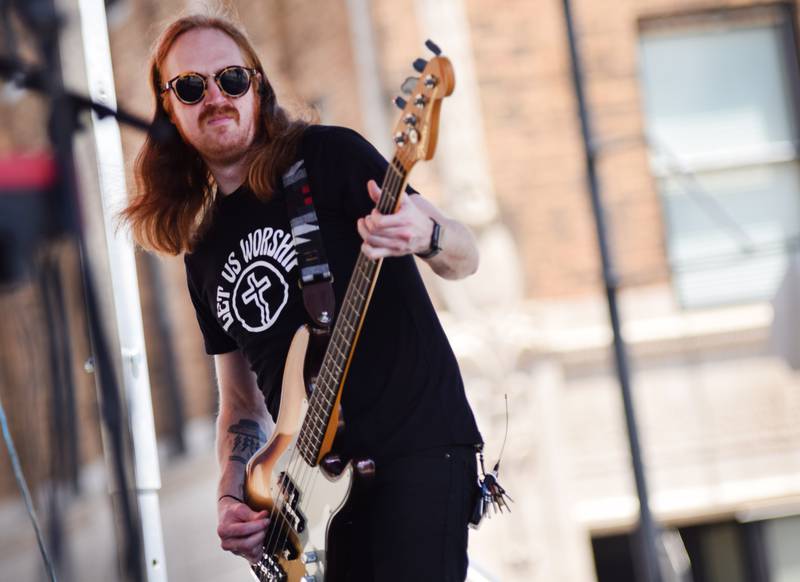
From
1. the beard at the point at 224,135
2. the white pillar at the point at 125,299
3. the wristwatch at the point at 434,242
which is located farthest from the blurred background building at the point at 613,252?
the wristwatch at the point at 434,242

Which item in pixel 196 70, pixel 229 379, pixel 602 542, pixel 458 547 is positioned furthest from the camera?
pixel 602 542

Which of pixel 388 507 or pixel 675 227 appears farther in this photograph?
pixel 675 227

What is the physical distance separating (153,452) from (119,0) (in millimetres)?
5178

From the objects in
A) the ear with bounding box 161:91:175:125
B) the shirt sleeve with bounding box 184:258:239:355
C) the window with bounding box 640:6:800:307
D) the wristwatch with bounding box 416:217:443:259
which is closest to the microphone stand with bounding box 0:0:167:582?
the wristwatch with bounding box 416:217:443:259

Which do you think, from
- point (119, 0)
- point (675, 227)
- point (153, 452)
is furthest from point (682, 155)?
point (153, 452)

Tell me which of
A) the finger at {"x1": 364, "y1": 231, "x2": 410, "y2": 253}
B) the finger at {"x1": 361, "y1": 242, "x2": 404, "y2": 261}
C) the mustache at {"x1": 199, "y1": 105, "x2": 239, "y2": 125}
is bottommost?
the finger at {"x1": 361, "y1": 242, "x2": 404, "y2": 261}

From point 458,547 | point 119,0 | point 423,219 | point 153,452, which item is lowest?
point 458,547

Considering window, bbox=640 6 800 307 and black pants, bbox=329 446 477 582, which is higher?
window, bbox=640 6 800 307

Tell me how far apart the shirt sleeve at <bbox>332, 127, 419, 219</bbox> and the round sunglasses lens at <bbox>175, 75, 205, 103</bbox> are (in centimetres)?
25

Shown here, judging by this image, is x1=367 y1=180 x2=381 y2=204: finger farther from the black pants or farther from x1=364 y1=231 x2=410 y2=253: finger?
the black pants

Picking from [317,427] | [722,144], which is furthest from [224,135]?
[722,144]

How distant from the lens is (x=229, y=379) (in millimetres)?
2303

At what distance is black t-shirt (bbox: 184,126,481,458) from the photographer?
1.91 meters

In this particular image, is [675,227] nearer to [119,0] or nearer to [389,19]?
[389,19]
